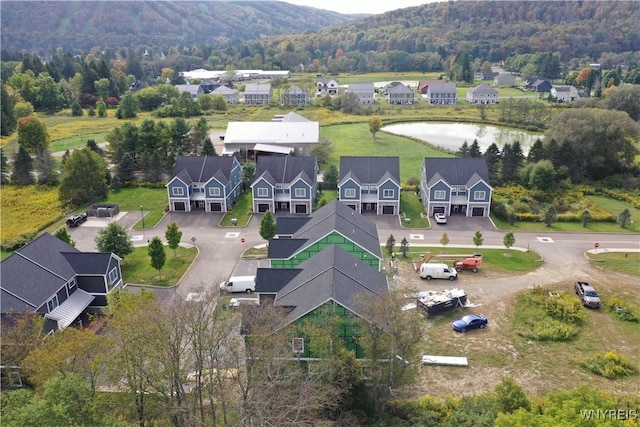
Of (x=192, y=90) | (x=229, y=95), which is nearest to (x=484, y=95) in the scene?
(x=229, y=95)

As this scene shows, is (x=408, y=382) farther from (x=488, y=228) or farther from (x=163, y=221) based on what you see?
(x=163, y=221)

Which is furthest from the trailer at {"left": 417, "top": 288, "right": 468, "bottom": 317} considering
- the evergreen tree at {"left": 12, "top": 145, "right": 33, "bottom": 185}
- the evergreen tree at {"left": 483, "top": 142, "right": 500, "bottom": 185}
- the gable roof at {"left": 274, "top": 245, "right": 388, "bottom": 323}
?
the evergreen tree at {"left": 12, "top": 145, "right": 33, "bottom": 185}

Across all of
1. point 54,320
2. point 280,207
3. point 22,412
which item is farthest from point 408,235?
point 22,412

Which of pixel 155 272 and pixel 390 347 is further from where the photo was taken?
pixel 155 272

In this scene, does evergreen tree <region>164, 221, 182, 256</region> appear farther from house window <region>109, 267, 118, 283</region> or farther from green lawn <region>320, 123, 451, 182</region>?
green lawn <region>320, 123, 451, 182</region>

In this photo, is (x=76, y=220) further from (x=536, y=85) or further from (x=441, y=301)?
(x=536, y=85)

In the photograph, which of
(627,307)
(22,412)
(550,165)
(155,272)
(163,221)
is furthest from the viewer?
(550,165)
